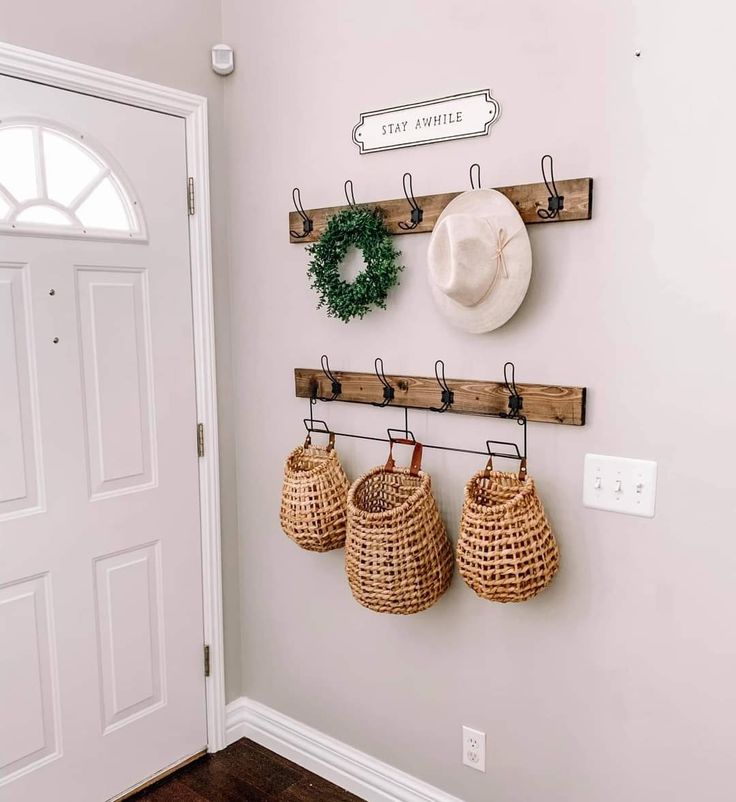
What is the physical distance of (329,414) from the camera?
6.79 ft

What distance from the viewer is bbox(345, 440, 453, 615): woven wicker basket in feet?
5.55

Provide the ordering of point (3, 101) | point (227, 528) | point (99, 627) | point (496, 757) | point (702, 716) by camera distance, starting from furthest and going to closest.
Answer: point (227, 528), point (99, 627), point (496, 757), point (3, 101), point (702, 716)

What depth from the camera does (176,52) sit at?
6.73 ft

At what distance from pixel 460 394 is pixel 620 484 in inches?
16.7

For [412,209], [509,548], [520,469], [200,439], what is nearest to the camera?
[509,548]

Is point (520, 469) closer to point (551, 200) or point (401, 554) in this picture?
point (401, 554)

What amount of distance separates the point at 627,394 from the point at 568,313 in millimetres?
218

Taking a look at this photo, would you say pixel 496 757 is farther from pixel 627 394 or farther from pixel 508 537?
pixel 627 394

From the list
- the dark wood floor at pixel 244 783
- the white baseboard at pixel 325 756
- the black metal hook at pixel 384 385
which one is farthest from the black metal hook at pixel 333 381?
the dark wood floor at pixel 244 783

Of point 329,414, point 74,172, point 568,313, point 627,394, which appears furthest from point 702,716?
point 74,172

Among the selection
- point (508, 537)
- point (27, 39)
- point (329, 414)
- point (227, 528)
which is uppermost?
point (27, 39)

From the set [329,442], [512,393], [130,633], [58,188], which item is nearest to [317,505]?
[329,442]

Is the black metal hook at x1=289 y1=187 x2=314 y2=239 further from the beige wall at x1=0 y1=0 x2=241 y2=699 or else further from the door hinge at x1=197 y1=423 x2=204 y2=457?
the door hinge at x1=197 y1=423 x2=204 y2=457

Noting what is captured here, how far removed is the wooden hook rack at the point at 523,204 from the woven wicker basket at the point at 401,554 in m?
0.63
